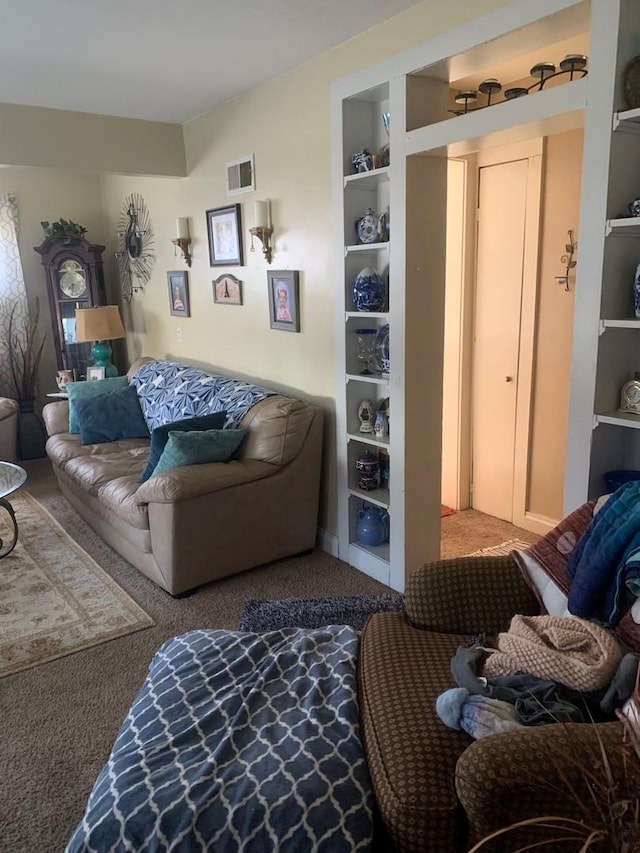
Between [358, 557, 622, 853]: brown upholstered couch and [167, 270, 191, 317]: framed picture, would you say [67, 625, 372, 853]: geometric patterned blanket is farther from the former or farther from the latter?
[167, 270, 191, 317]: framed picture

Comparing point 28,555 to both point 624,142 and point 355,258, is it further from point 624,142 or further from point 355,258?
point 624,142

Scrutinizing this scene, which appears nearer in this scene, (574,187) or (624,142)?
(624,142)

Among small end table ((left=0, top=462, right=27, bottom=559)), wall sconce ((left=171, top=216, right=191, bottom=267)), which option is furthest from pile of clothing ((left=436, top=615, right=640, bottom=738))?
wall sconce ((left=171, top=216, right=191, bottom=267))

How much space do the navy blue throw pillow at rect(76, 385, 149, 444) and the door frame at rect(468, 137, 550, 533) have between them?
2264mm

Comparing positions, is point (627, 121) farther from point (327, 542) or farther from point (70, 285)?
point (70, 285)

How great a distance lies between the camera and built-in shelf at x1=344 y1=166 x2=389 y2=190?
9.11 feet

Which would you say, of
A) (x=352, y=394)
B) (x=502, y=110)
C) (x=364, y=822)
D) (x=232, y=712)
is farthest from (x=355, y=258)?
(x=364, y=822)

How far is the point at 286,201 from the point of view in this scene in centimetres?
341

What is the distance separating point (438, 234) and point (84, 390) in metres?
2.82

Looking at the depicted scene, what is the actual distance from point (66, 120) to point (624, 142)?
3.30 m

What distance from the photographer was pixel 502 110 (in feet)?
7.23

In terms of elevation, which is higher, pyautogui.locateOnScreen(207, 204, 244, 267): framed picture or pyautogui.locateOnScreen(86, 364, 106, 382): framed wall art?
pyautogui.locateOnScreen(207, 204, 244, 267): framed picture

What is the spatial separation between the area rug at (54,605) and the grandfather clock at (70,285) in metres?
2.13

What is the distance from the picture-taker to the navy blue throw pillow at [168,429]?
10.8 feet
